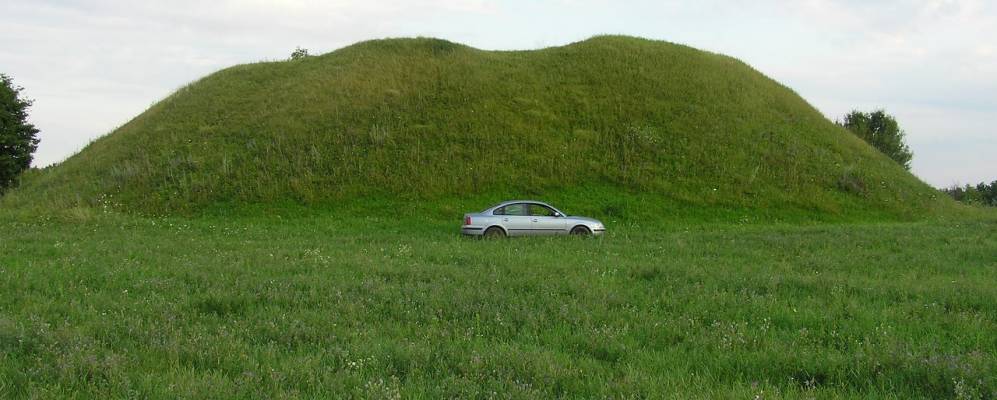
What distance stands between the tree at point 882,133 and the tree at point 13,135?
57.2 meters

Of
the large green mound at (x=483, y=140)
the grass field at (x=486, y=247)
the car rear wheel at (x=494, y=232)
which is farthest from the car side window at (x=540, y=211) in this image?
the large green mound at (x=483, y=140)

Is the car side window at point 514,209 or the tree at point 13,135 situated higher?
the tree at point 13,135

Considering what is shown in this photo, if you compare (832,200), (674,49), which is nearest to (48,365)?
(832,200)

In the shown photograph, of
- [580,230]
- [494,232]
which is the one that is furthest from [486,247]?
[580,230]

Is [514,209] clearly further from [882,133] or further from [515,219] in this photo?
[882,133]

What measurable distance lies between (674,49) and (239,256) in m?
33.2

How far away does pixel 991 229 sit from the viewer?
20406 mm

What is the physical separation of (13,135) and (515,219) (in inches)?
1451

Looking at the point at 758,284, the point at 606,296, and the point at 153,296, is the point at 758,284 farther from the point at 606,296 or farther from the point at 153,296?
the point at 153,296

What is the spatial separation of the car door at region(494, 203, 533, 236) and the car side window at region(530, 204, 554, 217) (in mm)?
247

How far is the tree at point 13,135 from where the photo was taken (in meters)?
40.8

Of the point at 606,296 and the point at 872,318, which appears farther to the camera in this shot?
the point at 606,296

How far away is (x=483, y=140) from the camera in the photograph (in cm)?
2959

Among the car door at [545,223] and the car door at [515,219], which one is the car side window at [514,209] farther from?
the car door at [545,223]
